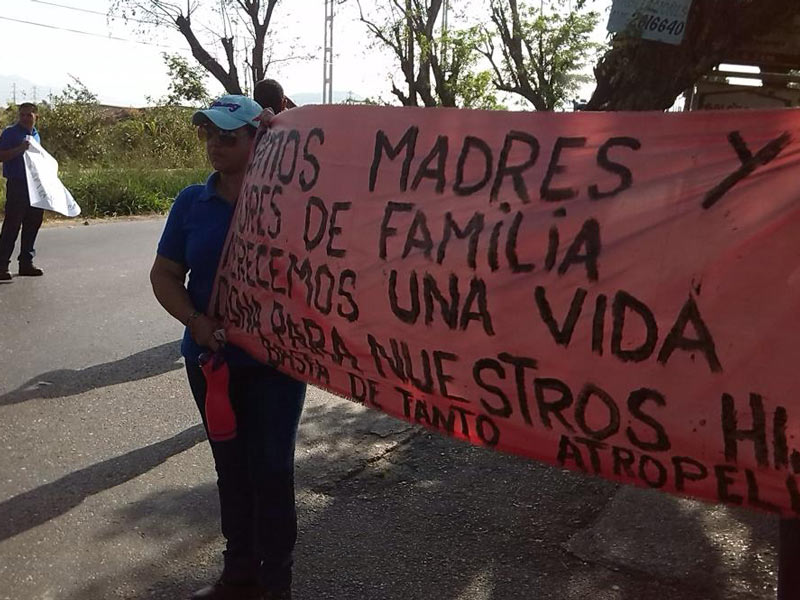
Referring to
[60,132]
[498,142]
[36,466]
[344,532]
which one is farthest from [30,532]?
[60,132]

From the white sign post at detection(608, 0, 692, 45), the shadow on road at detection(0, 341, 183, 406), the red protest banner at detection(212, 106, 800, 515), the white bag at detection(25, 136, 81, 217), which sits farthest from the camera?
the white bag at detection(25, 136, 81, 217)

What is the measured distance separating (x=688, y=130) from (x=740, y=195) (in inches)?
8.0

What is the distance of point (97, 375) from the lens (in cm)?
577

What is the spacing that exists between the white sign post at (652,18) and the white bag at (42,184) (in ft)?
20.9

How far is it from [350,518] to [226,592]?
87 centimetres

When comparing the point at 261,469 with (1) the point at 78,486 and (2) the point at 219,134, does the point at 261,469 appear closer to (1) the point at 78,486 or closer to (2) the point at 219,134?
(2) the point at 219,134

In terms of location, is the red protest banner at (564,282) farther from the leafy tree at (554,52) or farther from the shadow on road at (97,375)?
→ the leafy tree at (554,52)

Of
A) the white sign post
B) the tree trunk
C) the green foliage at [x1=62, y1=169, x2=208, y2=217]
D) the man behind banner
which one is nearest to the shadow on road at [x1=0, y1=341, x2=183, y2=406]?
the man behind banner

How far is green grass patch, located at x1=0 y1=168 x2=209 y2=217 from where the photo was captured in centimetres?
1577

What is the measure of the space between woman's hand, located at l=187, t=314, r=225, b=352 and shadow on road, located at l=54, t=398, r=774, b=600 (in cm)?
101

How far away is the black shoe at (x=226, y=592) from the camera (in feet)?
9.66

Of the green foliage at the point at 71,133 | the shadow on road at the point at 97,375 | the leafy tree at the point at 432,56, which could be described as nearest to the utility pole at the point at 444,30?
the leafy tree at the point at 432,56

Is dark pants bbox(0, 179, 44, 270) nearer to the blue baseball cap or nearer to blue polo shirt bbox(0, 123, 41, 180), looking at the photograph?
blue polo shirt bbox(0, 123, 41, 180)

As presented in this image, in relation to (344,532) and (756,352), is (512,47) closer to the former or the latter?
Answer: (344,532)
